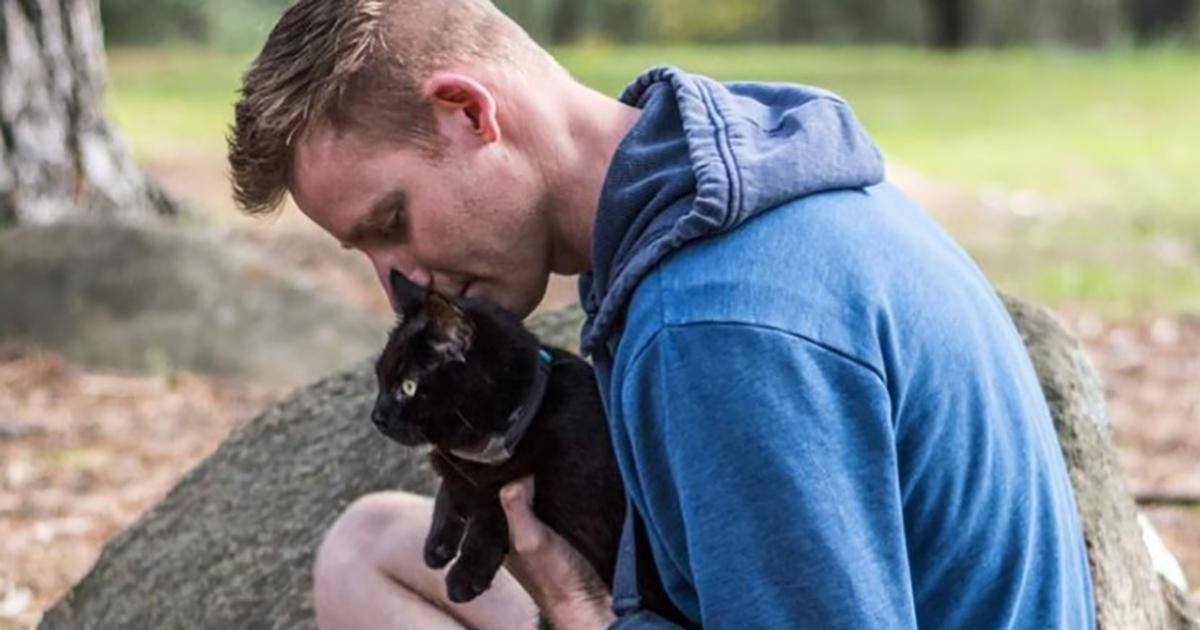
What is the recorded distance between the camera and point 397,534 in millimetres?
3350

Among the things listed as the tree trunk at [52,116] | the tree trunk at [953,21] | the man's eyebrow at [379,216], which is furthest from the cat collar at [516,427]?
the tree trunk at [953,21]

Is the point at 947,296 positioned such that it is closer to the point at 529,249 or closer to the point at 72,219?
the point at 529,249

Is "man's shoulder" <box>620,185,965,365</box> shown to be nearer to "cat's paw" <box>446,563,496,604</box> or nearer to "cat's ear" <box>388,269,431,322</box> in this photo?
"cat's ear" <box>388,269,431,322</box>

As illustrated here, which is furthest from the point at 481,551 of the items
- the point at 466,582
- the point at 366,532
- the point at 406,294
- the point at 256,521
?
the point at 256,521

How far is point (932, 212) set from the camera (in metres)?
11.4

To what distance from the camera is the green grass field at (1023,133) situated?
1005 centimetres

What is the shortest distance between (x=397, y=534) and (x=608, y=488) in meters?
0.65

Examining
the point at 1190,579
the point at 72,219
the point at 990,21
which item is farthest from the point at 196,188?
the point at 990,21

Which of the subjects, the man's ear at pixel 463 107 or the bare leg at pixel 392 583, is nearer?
the man's ear at pixel 463 107

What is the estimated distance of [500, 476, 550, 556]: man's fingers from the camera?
9.39ft

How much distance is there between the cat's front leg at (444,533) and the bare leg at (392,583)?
0.19 m

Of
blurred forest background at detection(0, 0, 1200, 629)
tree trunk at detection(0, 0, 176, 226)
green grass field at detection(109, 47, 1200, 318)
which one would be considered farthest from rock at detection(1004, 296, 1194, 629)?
tree trunk at detection(0, 0, 176, 226)

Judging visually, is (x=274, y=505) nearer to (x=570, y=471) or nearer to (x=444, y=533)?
(x=444, y=533)

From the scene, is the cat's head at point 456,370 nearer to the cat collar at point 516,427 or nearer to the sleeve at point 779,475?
the cat collar at point 516,427
